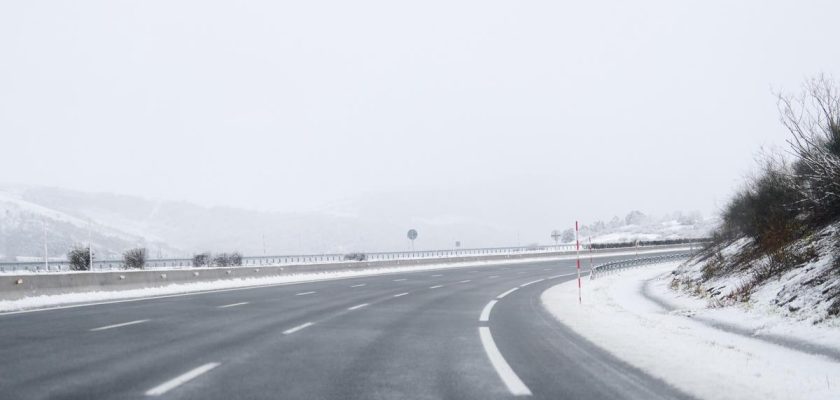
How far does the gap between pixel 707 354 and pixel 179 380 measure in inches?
249

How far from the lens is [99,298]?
19.3 m

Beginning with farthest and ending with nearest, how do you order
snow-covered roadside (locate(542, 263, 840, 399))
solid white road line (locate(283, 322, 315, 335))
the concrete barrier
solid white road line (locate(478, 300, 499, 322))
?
the concrete barrier < solid white road line (locate(478, 300, 499, 322)) < solid white road line (locate(283, 322, 315, 335)) < snow-covered roadside (locate(542, 263, 840, 399))

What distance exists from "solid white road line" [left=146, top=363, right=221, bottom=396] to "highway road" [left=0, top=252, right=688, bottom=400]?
0.07 ft

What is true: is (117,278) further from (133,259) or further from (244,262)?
(244,262)

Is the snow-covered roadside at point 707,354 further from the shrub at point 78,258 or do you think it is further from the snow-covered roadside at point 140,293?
the shrub at point 78,258

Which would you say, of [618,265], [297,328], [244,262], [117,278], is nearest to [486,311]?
[297,328]

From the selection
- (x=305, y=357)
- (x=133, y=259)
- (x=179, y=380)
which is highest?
(x=133, y=259)

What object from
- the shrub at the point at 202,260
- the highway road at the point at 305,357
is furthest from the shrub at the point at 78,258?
the highway road at the point at 305,357

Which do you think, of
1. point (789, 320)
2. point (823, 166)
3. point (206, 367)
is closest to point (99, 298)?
point (206, 367)

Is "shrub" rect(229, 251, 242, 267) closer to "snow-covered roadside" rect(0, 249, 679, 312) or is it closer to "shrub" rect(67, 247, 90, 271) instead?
"shrub" rect(67, 247, 90, 271)

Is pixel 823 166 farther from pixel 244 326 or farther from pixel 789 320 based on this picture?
pixel 244 326

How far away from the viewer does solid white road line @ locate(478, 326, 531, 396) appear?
620 cm

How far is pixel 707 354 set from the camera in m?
8.26

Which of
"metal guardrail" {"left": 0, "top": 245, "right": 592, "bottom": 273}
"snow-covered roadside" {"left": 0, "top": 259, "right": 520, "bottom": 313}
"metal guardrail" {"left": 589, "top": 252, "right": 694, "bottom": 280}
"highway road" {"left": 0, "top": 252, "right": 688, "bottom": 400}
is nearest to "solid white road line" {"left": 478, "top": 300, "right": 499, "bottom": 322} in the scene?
"highway road" {"left": 0, "top": 252, "right": 688, "bottom": 400}
